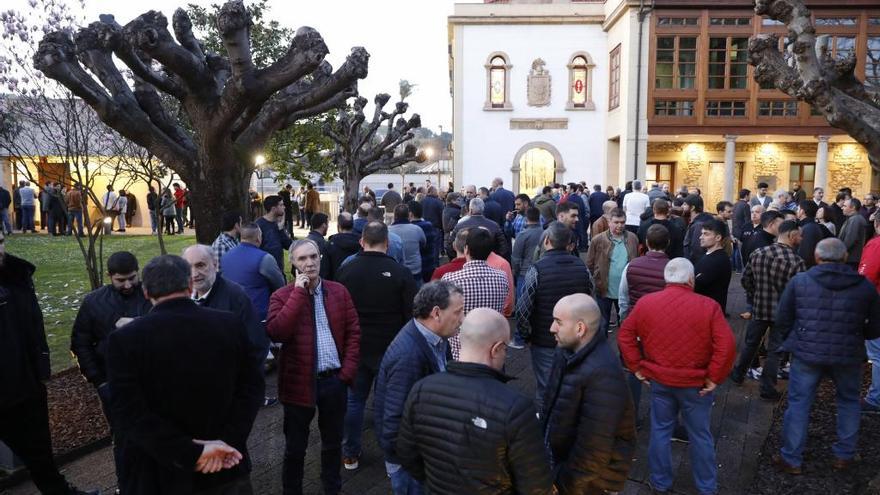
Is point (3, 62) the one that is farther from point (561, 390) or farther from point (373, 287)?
point (561, 390)

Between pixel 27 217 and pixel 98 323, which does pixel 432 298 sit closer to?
pixel 98 323

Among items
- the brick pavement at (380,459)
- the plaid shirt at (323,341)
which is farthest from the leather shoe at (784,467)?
the plaid shirt at (323,341)

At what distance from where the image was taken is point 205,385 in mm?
2830

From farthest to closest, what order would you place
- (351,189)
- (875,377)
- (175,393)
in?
(351,189)
(875,377)
(175,393)

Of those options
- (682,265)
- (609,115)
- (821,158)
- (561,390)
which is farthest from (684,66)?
(561,390)

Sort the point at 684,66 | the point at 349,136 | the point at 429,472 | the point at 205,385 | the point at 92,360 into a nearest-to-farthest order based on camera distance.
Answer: the point at 429,472 < the point at 205,385 < the point at 92,360 < the point at 349,136 < the point at 684,66

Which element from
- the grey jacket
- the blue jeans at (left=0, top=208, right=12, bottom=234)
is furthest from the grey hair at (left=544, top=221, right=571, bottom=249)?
the blue jeans at (left=0, top=208, right=12, bottom=234)

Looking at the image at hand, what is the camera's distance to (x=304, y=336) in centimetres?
398

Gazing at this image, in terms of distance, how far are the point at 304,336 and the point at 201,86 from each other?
340 centimetres

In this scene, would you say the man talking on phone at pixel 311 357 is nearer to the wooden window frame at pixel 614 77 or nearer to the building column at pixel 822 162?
the wooden window frame at pixel 614 77

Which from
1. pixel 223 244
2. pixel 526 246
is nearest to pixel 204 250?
pixel 223 244

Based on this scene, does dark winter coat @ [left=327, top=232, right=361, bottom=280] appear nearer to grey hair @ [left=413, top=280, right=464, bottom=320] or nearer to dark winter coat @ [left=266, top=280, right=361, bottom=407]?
dark winter coat @ [left=266, top=280, right=361, bottom=407]

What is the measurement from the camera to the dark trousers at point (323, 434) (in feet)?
13.2

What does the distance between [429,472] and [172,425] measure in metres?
1.18
